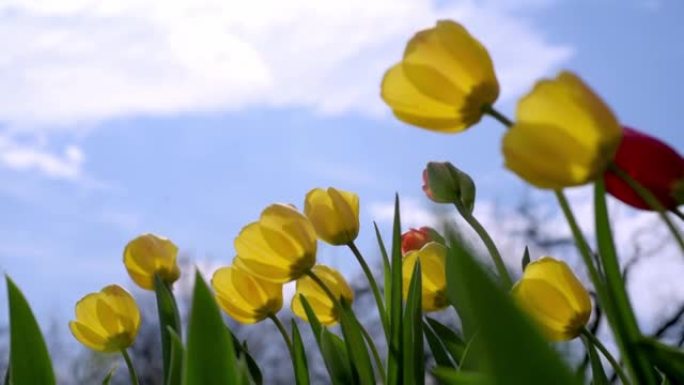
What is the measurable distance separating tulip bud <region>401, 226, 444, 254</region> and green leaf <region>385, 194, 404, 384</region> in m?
0.17

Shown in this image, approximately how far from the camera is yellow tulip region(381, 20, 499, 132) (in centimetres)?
72

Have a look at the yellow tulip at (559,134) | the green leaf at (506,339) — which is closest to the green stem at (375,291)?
the yellow tulip at (559,134)

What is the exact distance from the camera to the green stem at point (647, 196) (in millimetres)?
641

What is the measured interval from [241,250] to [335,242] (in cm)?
12

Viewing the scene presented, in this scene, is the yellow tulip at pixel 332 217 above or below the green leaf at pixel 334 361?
above

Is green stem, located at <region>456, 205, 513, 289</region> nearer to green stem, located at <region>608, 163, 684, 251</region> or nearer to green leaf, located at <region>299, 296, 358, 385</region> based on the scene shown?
green leaf, located at <region>299, 296, 358, 385</region>

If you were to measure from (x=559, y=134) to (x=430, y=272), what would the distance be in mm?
529

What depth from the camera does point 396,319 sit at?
1.02 m

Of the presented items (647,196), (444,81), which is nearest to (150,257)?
(444,81)

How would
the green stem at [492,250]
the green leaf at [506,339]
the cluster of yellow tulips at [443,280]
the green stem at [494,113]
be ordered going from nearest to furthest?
the green leaf at [506,339]
the cluster of yellow tulips at [443,280]
the green stem at [494,113]
the green stem at [492,250]

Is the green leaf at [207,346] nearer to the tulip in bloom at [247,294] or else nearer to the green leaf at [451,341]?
the green leaf at [451,341]

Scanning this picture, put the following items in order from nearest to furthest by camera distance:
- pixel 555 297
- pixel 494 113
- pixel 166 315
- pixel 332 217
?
pixel 494 113 → pixel 555 297 → pixel 332 217 → pixel 166 315

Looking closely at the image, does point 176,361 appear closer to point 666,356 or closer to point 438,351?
point 438,351

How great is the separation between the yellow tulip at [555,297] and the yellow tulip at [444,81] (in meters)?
0.19
